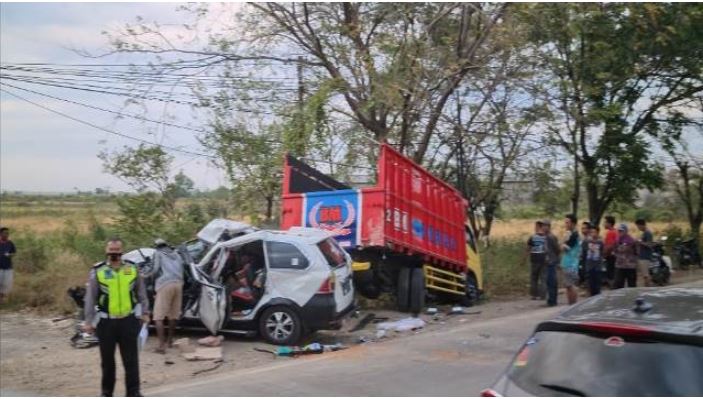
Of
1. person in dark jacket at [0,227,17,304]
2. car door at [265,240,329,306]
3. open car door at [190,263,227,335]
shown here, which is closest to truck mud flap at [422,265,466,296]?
car door at [265,240,329,306]

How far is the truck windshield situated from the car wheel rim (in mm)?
1007

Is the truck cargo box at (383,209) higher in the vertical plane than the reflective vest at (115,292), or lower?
higher

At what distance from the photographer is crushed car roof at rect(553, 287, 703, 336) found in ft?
12.3

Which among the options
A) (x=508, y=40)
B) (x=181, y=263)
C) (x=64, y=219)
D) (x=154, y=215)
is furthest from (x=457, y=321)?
(x=64, y=219)

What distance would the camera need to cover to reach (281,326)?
1053cm

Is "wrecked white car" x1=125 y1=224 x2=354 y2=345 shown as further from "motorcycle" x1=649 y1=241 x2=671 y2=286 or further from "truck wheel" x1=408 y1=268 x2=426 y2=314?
"motorcycle" x1=649 y1=241 x2=671 y2=286

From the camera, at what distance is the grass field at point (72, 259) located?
559 inches

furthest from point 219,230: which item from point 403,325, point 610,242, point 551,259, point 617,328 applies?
point 610,242

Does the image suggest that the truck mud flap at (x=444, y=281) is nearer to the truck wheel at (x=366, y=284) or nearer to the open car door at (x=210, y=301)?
the truck wheel at (x=366, y=284)

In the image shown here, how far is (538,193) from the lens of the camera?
20.6 m

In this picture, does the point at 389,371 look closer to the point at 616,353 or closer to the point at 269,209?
the point at 616,353

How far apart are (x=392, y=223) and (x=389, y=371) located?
4015 millimetres

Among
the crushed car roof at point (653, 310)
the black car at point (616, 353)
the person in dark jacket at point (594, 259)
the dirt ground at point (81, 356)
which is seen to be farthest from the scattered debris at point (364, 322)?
the black car at point (616, 353)

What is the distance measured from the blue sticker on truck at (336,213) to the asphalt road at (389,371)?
2.17m
